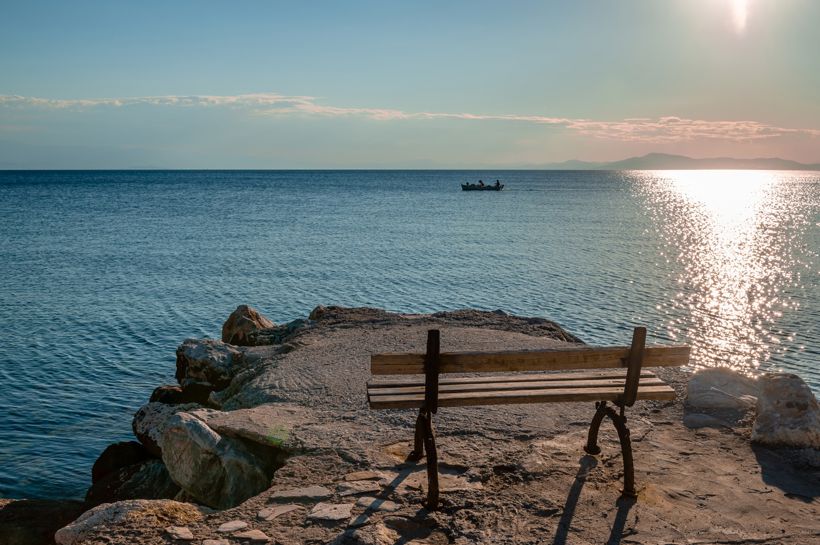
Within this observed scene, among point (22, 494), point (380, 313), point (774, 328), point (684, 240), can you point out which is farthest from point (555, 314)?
point (684, 240)

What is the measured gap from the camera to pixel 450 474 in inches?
241

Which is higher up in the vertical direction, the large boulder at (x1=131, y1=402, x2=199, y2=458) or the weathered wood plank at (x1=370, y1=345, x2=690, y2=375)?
the weathered wood plank at (x1=370, y1=345, x2=690, y2=375)

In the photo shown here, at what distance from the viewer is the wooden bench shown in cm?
559

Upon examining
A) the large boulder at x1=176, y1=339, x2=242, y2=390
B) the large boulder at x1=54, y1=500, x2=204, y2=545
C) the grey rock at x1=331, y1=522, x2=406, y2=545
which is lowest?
the large boulder at x1=176, y1=339, x2=242, y2=390

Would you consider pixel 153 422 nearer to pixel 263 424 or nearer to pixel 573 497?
pixel 263 424

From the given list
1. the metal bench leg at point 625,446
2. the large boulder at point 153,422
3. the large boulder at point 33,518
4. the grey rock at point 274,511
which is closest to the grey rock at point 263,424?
the grey rock at point 274,511

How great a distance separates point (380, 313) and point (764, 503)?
9.31 meters

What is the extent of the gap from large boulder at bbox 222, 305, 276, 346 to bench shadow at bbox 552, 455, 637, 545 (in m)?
9.38

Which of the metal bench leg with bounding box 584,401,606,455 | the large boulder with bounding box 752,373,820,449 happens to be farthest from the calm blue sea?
the large boulder with bounding box 752,373,820,449

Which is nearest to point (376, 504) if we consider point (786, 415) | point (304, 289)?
point (786, 415)

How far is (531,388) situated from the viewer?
6.04 m

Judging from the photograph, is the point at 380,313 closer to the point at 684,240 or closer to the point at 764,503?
the point at 764,503

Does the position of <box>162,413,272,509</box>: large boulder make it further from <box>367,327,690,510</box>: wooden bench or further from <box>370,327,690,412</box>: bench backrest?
<box>370,327,690,412</box>: bench backrest

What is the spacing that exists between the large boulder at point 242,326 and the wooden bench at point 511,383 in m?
8.78
